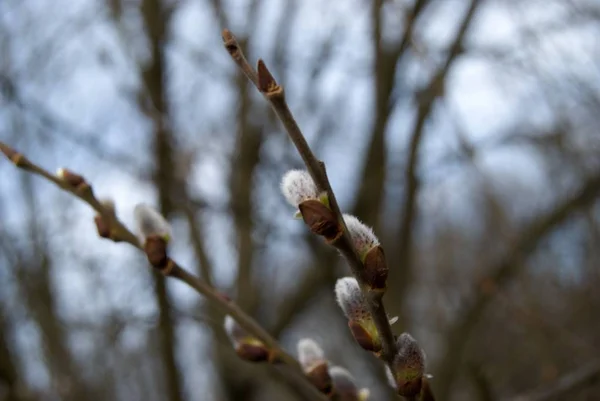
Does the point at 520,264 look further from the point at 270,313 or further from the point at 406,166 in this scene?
the point at 270,313

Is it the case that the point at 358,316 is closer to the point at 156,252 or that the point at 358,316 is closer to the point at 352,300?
the point at 352,300

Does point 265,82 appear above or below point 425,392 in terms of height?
above

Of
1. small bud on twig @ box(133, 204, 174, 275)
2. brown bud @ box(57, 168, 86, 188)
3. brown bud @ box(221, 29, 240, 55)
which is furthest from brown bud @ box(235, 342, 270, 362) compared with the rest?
brown bud @ box(221, 29, 240, 55)

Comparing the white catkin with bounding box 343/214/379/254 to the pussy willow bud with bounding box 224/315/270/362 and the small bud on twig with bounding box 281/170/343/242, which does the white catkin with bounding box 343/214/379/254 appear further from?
the pussy willow bud with bounding box 224/315/270/362

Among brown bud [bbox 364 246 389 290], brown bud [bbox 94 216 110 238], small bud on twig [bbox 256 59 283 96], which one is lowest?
brown bud [bbox 364 246 389 290]

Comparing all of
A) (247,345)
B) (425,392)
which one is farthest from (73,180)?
(425,392)

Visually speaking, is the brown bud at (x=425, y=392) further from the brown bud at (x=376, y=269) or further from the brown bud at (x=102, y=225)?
the brown bud at (x=102, y=225)
